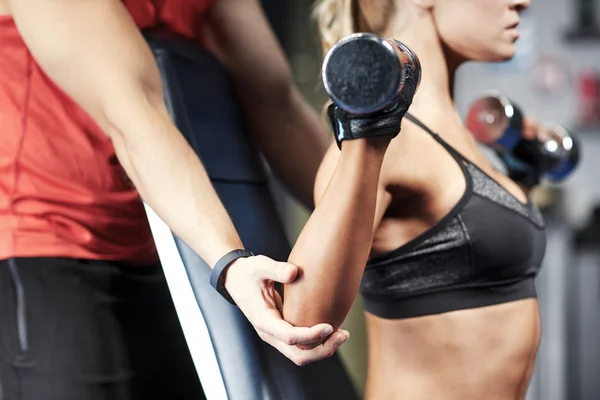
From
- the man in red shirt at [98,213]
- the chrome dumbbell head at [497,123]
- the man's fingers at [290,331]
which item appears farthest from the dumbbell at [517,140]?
the man's fingers at [290,331]

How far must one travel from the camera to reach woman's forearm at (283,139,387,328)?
863mm

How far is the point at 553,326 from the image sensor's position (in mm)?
3787

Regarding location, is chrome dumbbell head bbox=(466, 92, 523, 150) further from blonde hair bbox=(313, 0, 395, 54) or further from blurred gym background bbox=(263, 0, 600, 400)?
blurred gym background bbox=(263, 0, 600, 400)

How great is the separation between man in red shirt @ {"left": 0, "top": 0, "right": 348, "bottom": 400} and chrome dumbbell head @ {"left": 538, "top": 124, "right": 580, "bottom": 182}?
67cm

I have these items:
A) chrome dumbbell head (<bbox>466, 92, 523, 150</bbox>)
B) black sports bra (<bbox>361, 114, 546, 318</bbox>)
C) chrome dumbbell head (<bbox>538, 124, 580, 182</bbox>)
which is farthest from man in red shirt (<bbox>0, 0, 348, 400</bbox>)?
Answer: chrome dumbbell head (<bbox>538, 124, 580, 182</bbox>)

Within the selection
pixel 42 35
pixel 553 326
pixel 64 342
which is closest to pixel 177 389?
pixel 64 342

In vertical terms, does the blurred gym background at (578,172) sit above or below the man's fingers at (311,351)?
below

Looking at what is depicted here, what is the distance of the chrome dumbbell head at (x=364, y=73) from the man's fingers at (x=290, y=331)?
0.22 metres

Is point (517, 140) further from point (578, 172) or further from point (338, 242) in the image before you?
point (578, 172)

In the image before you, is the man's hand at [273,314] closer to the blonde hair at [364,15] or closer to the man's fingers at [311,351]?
the man's fingers at [311,351]

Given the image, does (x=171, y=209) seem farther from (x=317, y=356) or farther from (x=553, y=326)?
(x=553, y=326)

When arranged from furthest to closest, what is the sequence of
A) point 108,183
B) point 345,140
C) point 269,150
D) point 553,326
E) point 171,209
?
point 553,326 < point 269,150 < point 108,183 < point 171,209 < point 345,140

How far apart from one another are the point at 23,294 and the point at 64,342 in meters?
0.08

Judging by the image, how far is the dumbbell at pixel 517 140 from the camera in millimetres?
1557
